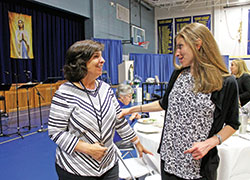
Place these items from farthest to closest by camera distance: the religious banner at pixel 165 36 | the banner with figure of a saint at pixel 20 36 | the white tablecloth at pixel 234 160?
the religious banner at pixel 165 36 < the banner with figure of a saint at pixel 20 36 < the white tablecloth at pixel 234 160

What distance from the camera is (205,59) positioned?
3.85 ft

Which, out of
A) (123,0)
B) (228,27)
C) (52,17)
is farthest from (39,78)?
(228,27)

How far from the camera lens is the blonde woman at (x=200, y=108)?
3.74ft

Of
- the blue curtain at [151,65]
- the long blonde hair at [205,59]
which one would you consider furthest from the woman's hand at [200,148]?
the blue curtain at [151,65]

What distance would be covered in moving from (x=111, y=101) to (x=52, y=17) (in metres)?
8.27

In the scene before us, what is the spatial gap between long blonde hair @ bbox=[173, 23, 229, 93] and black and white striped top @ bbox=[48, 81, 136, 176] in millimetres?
563

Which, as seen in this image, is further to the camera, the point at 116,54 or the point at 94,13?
the point at 116,54

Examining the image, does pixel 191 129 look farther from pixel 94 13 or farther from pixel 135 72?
pixel 135 72

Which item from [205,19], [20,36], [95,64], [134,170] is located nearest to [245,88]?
[134,170]

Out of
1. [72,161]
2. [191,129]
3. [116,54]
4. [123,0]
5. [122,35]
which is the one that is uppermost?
[123,0]

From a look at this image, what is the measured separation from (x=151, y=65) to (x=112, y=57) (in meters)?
3.29

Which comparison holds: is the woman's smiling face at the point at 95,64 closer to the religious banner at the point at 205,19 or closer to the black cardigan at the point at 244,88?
the black cardigan at the point at 244,88

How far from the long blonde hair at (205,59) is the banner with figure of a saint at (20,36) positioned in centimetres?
742

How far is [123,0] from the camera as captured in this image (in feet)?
39.0
